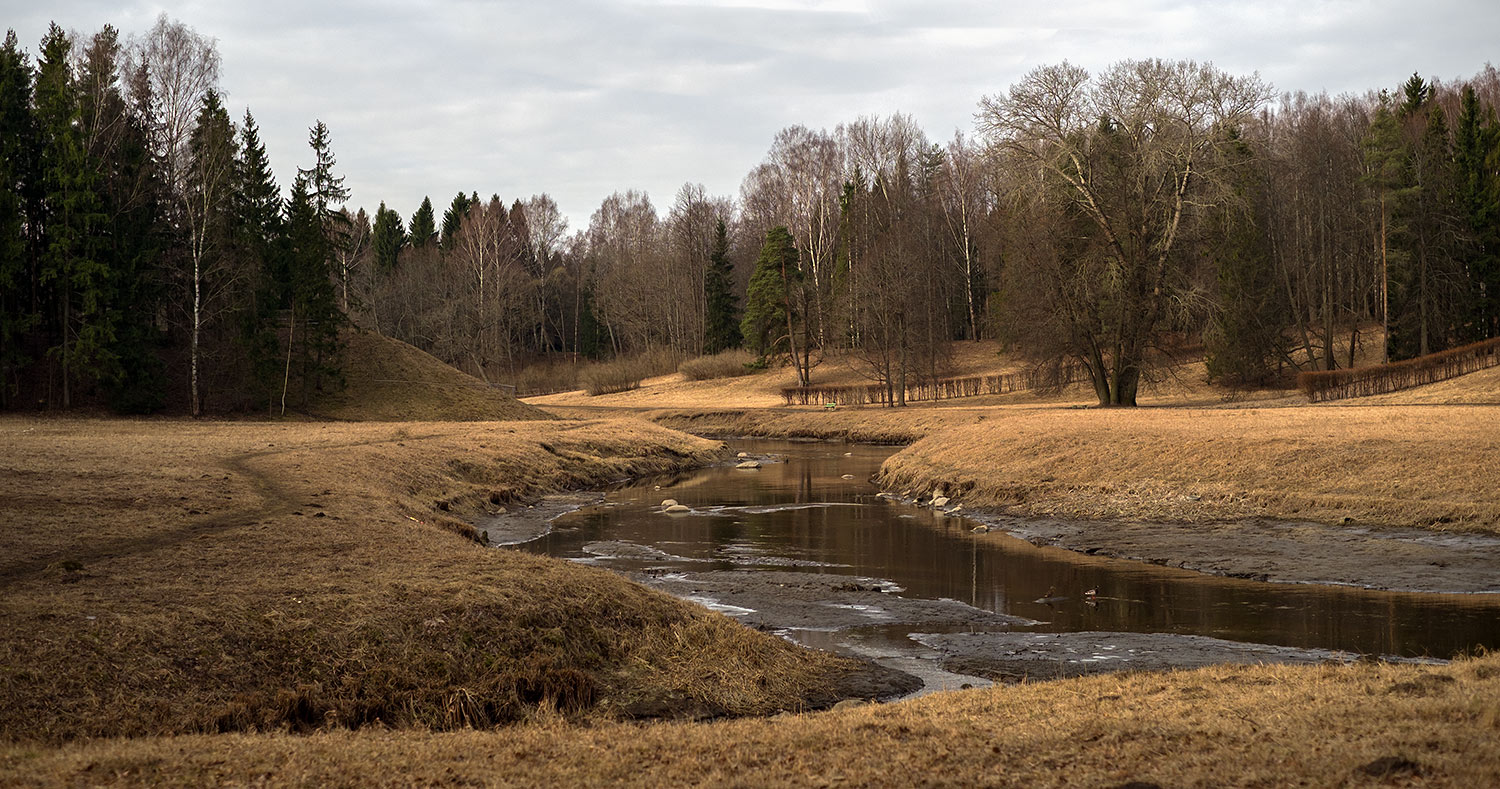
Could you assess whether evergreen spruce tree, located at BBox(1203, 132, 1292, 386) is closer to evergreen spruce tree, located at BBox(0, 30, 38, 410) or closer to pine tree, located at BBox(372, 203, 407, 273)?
evergreen spruce tree, located at BBox(0, 30, 38, 410)

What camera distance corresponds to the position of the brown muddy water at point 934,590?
541 inches

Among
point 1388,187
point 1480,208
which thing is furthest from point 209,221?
point 1480,208

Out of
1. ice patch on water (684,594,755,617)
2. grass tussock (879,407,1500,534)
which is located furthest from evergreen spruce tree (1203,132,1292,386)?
ice patch on water (684,594,755,617)

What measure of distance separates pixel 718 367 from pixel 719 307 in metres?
9.45

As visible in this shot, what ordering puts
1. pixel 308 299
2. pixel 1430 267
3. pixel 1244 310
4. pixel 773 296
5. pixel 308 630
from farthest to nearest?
1. pixel 773 296
2. pixel 1430 267
3. pixel 1244 310
4. pixel 308 299
5. pixel 308 630

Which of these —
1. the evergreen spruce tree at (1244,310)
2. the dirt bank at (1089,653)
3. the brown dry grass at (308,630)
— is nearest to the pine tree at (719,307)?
the evergreen spruce tree at (1244,310)

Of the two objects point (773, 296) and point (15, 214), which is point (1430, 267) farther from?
point (15, 214)

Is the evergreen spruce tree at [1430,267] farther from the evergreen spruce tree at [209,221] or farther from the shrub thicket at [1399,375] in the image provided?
the evergreen spruce tree at [209,221]

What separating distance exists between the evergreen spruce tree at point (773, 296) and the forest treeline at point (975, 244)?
0.69 feet

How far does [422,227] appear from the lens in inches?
4995

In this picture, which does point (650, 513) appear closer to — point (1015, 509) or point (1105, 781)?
point (1015, 509)

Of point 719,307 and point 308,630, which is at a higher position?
point 719,307

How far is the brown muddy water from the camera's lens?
13.7 meters

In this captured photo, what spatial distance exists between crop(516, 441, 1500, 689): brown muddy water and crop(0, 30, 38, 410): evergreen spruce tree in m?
31.2
